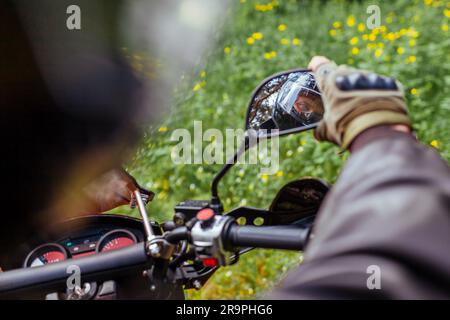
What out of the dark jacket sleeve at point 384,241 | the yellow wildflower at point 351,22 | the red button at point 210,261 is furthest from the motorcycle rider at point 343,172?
the yellow wildflower at point 351,22

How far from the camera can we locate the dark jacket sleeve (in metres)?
0.77

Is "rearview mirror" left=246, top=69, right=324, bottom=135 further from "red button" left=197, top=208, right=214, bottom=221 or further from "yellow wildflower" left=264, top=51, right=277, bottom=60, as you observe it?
"yellow wildflower" left=264, top=51, right=277, bottom=60

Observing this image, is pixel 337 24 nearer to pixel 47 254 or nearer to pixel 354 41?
pixel 354 41

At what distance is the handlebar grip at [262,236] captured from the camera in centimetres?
137

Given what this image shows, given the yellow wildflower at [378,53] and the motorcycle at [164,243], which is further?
the yellow wildflower at [378,53]

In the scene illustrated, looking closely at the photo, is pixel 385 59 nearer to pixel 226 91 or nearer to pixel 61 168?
pixel 226 91

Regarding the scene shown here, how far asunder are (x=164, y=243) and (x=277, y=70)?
3.44m

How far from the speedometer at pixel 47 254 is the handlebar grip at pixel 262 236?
1.70ft

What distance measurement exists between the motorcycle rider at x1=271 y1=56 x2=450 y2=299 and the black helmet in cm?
51

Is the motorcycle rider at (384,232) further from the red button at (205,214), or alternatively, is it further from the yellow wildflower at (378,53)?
the yellow wildflower at (378,53)

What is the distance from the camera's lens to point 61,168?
148cm

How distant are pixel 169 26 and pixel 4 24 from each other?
1.18ft

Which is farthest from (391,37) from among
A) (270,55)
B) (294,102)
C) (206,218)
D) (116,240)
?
(206,218)
